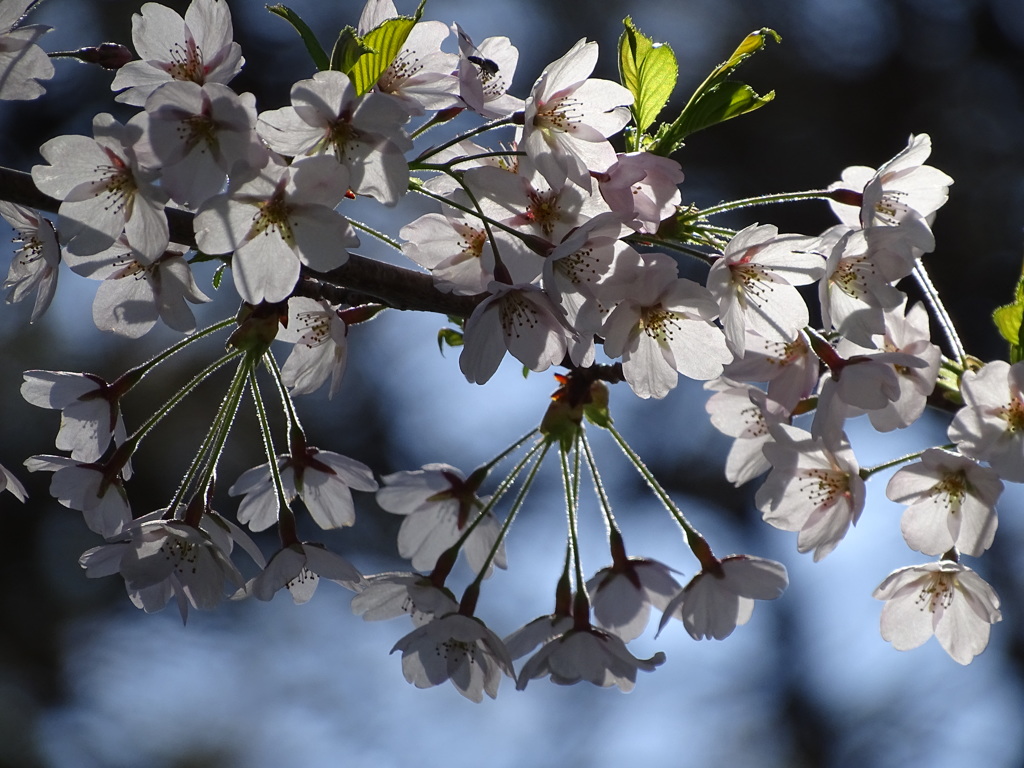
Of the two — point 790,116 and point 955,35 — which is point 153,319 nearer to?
point 790,116

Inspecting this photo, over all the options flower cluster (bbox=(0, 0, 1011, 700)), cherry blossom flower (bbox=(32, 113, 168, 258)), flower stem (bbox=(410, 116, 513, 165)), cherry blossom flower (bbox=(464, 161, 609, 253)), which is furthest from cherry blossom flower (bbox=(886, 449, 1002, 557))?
cherry blossom flower (bbox=(32, 113, 168, 258))

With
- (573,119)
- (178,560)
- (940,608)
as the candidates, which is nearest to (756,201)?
(573,119)

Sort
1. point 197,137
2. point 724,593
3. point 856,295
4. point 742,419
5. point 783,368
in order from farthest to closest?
point 742,419 → point 724,593 → point 783,368 → point 856,295 → point 197,137

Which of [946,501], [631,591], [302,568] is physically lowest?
[631,591]

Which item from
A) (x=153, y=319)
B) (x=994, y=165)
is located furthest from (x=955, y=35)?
(x=153, y=319)

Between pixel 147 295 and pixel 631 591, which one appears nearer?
pixel 147 295

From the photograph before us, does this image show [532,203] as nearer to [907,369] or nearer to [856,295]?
[856,295]
